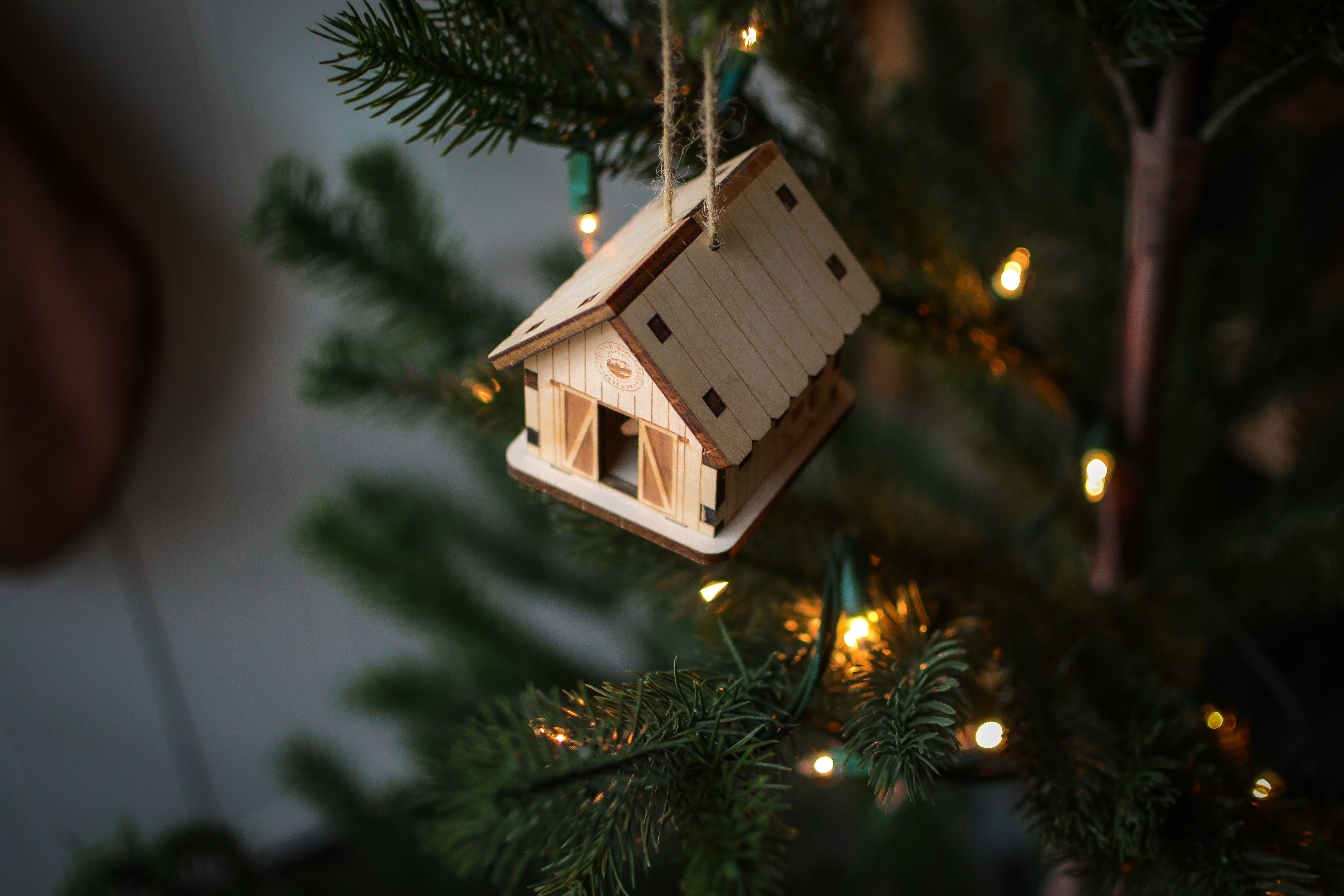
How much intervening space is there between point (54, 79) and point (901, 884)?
1.08 metres

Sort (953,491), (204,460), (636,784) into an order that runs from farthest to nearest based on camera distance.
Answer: (204,460) → (953,491) → (636,784)

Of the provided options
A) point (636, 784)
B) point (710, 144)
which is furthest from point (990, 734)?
point (710, 144)

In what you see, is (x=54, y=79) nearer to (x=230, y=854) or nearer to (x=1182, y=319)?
(x=230, y=854)

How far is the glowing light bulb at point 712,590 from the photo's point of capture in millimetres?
417

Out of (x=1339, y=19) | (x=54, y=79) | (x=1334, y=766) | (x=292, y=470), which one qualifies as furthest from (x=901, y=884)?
(x=54, y=79)

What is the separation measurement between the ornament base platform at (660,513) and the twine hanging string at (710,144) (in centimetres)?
13

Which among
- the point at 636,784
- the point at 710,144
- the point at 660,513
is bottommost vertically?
the point at 636,784

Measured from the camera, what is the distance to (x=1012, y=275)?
0.53 m

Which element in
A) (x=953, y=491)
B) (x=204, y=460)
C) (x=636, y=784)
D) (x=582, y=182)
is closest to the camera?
(x=636, y=784)

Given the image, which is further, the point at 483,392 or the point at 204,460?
the point at 204,460

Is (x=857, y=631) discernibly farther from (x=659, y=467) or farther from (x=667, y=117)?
(x=667, y=117)

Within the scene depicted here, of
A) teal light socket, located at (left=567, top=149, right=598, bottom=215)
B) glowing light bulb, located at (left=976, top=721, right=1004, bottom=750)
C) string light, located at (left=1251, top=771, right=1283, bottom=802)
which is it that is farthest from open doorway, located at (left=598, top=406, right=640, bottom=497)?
string light, located at (left=1251, top=771, right=1283, bottom=802)

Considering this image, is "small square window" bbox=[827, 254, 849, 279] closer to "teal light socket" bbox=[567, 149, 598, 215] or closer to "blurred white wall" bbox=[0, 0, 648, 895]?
"teal light socket" bbox=[567, 149, 598, 215]

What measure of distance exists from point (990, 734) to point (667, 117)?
1.04 feet
